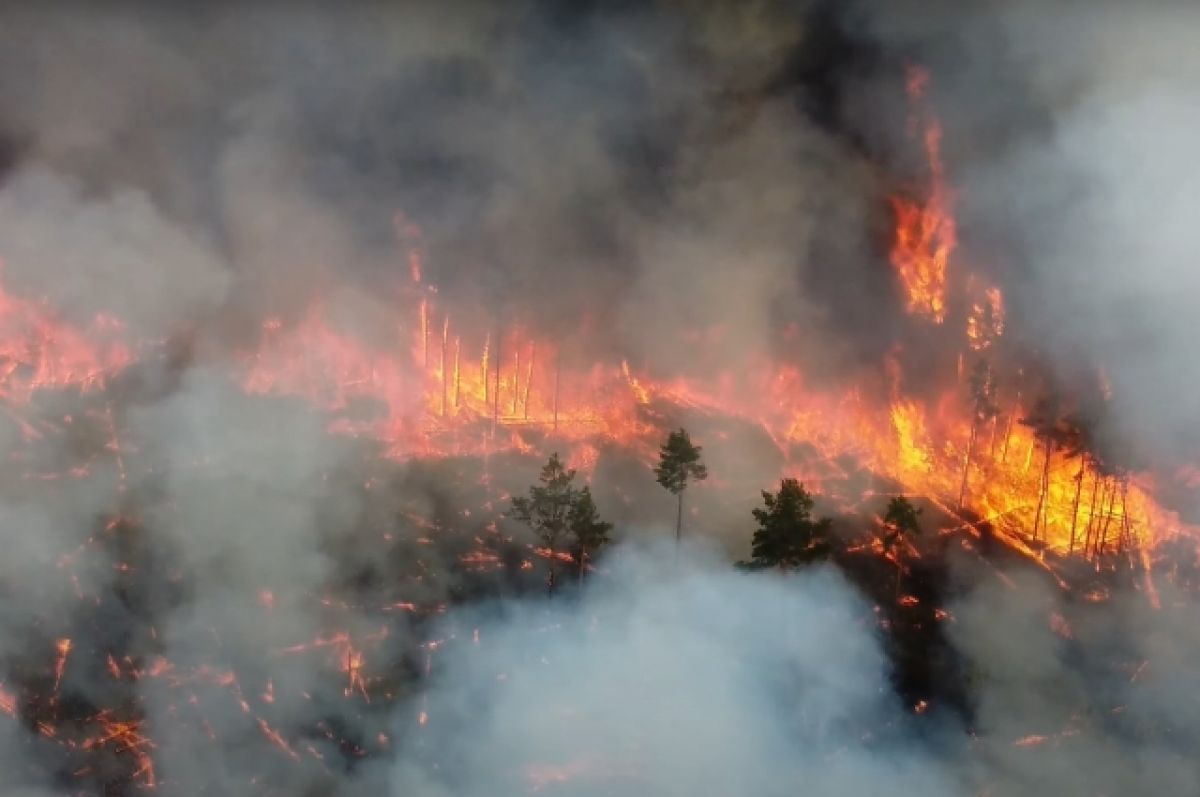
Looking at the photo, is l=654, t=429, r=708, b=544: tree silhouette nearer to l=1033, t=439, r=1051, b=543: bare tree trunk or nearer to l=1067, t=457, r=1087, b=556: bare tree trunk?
l=1033, t=439, r=1051, b=543: bare tree trunk

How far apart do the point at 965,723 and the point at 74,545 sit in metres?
30.0

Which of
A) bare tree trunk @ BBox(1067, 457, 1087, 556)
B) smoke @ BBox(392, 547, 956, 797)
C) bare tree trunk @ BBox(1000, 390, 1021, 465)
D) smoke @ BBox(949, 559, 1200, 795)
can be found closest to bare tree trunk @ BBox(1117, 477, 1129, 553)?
bare tree trunk @ BBox(1067, 457, 1087, 556)

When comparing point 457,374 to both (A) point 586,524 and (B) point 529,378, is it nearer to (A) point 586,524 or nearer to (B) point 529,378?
(B) point 529,378

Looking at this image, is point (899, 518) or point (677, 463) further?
point (677, 463)

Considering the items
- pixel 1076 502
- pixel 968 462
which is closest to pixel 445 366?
pixel 968 462

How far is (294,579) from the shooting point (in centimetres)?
3262

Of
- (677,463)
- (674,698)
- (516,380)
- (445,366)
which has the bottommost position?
(674,698)

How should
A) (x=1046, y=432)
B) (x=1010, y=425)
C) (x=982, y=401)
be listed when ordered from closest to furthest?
(x=1046, y=432)
(x=1010, y=425)
(x=982, y=401)

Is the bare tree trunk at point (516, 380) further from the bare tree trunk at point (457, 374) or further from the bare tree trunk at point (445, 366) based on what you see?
the bare tree trunk at point (445, 366)

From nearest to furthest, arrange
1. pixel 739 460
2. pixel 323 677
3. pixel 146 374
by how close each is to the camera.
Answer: pixel 323 677 < pixel 146 374 < pixel 739 460

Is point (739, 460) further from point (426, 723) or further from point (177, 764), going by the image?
point (177, 764)

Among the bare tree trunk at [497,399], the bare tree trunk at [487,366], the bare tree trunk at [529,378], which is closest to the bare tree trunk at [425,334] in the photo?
the bare tree trunk at [487,366]

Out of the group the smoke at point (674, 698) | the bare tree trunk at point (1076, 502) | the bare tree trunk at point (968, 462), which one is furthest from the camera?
the bare tree trunk at point (968, 462)

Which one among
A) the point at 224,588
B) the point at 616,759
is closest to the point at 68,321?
the point at 224,588
